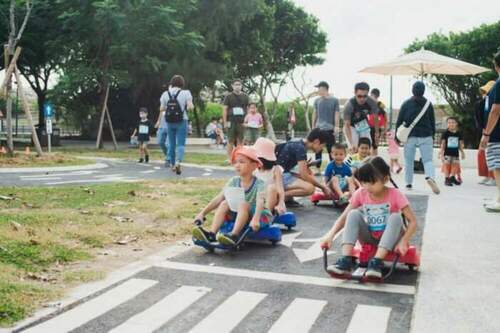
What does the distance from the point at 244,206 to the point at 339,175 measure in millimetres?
3130

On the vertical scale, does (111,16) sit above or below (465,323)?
above

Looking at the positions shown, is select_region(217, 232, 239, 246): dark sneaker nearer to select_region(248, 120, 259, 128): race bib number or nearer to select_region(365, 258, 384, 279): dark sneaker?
select_region(365, 258, 384, 279): dark sneaker

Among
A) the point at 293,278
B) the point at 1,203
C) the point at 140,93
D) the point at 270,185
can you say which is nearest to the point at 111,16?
the point at 140,93

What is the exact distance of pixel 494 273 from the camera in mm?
4902

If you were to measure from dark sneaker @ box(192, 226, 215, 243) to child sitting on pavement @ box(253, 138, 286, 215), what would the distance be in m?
1.13

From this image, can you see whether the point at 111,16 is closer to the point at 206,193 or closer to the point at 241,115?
the point at 241,115

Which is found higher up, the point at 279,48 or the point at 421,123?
the point at 279,48

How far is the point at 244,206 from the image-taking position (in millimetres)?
5613

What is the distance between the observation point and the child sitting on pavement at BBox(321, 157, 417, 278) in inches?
186

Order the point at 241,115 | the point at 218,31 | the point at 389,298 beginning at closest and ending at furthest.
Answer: the point at 389,298 < the point at 241,115 < the point at 218,31

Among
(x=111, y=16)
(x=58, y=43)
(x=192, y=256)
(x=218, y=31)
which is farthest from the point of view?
(x=218, y=31)

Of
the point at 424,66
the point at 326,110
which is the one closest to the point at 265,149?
the point at 326,110

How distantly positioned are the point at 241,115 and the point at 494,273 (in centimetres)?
905

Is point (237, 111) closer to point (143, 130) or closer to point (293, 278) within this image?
point (143, 130)
